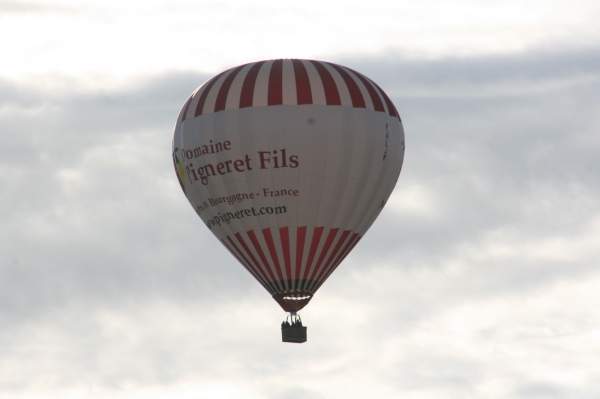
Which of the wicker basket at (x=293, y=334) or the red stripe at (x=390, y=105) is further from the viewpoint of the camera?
the red stripe at (x=390, y=105)

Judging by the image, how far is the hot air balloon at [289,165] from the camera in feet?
316

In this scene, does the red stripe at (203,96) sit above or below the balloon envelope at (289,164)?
above

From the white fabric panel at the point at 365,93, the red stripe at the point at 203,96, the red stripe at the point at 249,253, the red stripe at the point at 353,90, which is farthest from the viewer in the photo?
the red stripe at the point at 203,96

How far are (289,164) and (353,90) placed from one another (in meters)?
3.80

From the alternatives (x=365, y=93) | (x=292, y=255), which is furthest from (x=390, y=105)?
(x=292, y=255)

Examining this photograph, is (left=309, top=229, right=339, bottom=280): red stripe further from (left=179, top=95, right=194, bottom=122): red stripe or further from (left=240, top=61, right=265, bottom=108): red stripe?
(left=179, top=95, right=194, bottom=122): red stripe

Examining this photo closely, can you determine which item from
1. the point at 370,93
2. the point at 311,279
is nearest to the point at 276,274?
the point at 311,279

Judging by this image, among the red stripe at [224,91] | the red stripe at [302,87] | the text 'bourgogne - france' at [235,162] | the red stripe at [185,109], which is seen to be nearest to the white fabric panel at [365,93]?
the red stripe at [302,87]

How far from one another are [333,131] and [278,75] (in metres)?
2.97

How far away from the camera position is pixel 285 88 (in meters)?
97.0

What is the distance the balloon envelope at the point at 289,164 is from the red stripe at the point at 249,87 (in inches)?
1.4

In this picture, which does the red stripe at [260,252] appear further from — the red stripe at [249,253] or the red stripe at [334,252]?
the red stripe at [334,252]

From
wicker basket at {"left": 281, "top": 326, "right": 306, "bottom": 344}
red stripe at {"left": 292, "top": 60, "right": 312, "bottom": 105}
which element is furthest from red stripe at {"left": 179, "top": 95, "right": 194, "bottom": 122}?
wicker basket at {"left": 281, "top": 326, "right": 306, "bottom": 344}

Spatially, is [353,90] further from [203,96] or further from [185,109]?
[185,109]
